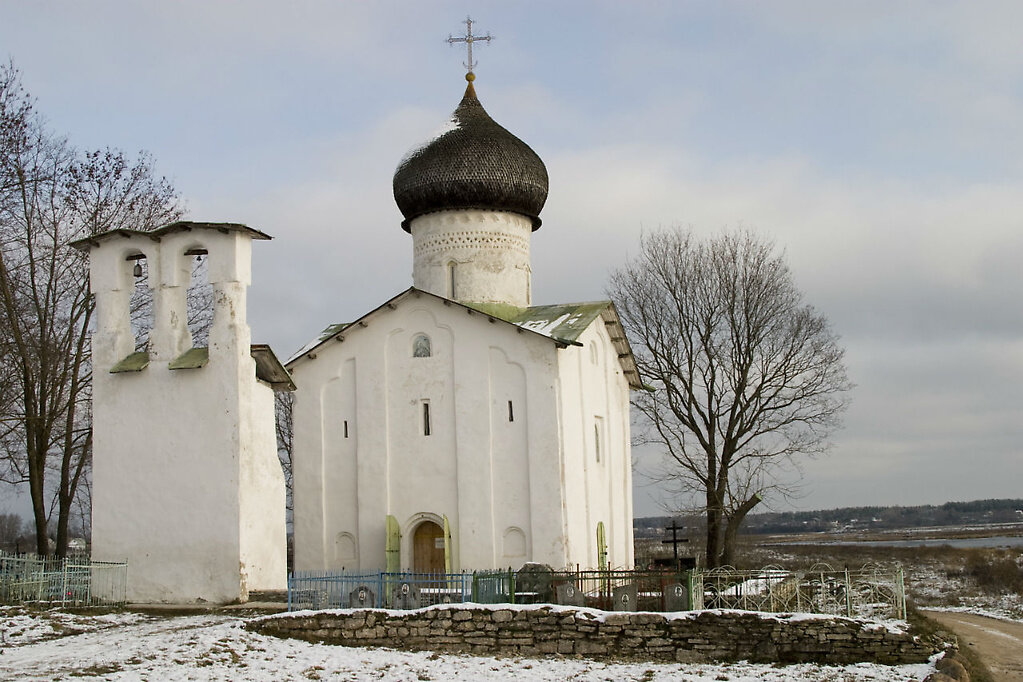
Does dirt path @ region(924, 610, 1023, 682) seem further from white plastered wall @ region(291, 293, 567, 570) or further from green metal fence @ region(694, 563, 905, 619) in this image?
white plastered wall @ region(291, 293, 567, 570)

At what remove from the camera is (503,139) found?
22.2 metres

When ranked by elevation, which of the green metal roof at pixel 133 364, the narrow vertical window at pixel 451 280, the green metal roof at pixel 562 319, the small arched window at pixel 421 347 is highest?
the narrow vertical window at pixel 451 280

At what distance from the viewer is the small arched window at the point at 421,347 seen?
19.9 meters

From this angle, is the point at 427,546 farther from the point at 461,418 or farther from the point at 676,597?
the point at 676,597

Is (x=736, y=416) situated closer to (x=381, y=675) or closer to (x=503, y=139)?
(x=503, y=139)

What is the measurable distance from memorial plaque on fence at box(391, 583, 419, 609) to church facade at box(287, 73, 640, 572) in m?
4.70

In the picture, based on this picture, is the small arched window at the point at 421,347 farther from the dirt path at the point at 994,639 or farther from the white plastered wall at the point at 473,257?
the dirt path at the point at 994,639

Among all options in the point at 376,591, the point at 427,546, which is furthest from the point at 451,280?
the point at 376,591

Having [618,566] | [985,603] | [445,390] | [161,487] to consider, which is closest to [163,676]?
[161,487]

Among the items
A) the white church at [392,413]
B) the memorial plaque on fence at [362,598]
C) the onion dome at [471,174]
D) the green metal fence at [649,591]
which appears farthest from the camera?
the onion dome at [471,174]

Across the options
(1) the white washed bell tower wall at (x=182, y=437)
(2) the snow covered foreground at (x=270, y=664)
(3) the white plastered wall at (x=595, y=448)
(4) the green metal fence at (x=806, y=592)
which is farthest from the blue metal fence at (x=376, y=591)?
(3) the white plastered wall at (x=595, y=448)

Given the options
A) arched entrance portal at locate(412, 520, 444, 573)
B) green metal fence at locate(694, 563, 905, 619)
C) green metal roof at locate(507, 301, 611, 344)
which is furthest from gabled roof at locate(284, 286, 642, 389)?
green metal fence at locate(694, 563, 905, 619)

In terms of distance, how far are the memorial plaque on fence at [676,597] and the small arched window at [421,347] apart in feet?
26.1

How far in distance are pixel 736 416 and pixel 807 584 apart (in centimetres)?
1009
